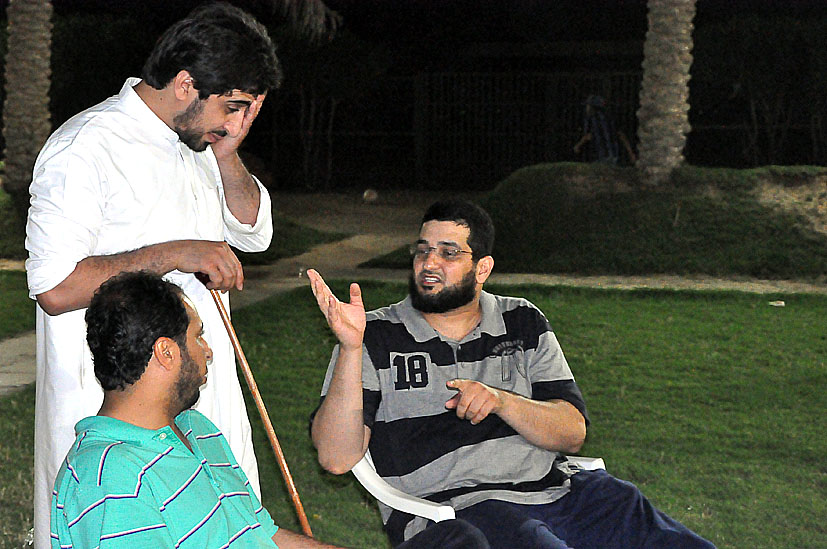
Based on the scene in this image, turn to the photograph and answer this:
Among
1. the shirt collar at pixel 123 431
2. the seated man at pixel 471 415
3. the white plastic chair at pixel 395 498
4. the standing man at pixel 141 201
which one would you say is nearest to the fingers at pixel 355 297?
the seated man at pixel 471 415

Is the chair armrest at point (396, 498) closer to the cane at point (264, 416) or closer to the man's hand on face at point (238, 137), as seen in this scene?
the cane at point (264, 416)

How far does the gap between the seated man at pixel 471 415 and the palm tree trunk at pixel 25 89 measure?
10269mm

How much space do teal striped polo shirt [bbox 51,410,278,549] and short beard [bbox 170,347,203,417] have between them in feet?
0.20

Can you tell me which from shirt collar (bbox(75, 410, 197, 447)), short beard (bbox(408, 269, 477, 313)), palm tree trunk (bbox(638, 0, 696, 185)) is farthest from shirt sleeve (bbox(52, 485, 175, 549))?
palm tree trunk (bbox(638, 0, 696, 185))

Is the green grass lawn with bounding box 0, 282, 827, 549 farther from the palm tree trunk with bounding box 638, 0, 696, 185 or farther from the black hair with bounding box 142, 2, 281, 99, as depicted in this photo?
the palm tree trunk with bounding box 638, 0, 696, 185

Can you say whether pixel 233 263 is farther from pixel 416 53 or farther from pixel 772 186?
pixel 416 53

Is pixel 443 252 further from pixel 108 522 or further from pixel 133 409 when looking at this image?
pixel 108 522

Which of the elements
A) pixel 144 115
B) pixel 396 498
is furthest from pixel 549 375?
pixel 144 115

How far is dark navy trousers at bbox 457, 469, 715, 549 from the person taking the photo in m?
3.23

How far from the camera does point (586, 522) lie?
3418 mm

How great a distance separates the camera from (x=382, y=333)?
11.7 feet

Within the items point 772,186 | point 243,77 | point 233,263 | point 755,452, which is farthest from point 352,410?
point 772,186

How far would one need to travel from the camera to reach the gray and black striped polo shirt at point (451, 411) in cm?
344

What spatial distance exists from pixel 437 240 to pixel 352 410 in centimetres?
75
